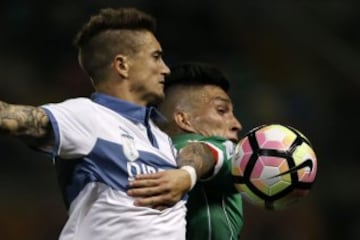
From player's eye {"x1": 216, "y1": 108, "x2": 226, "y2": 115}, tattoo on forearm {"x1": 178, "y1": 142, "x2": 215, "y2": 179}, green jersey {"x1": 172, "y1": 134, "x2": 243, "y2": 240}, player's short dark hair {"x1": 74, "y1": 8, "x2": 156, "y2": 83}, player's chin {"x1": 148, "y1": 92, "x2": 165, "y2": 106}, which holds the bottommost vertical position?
green jersey {"x1": 172, "y1": 134, "x2": 243, "y2": 240}

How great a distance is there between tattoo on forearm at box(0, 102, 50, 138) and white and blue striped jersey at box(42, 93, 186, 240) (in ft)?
0.28

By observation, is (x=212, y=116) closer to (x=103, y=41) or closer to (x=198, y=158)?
(x=198, y=158)

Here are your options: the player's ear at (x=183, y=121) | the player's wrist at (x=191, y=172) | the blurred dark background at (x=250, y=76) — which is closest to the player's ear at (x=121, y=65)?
the player's wrist at (x=191, y=172)

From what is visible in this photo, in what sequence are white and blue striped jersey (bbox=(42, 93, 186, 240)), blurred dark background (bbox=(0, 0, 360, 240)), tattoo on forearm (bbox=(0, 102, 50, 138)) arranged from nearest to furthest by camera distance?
tattoo on forearm (bbox=(0, 102, 50, 138)) < white and blue striped jersey (bbox=(42, 93, 186, 240)) < blurred dark background (bbox=(0, 0, 360, 240))

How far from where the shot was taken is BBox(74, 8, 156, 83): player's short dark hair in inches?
139

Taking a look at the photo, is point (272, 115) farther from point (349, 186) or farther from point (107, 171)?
point (107, 171)

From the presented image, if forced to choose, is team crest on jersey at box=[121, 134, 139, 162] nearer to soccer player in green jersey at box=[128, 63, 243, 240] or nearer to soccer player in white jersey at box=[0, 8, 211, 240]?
soccer player in white jersey at box=[0, 8, 211, 240]

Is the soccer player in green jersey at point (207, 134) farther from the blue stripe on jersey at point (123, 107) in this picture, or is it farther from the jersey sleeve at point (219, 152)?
the blue stripe on jersey at point (123, 107)

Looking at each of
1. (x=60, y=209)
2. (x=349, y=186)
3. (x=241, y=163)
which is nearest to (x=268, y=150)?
(x=241, y=163)

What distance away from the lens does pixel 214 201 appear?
153 inches

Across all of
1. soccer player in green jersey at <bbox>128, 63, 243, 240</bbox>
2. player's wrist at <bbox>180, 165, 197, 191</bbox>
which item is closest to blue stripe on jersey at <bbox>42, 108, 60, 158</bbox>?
player's wrist at <bbox>180, 165, 197, 191</bbox>

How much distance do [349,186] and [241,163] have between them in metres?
4.07

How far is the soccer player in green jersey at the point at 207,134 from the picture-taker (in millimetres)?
3830

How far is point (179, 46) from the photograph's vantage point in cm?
790
